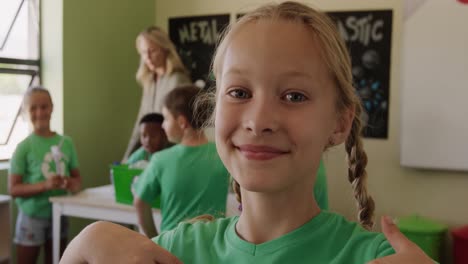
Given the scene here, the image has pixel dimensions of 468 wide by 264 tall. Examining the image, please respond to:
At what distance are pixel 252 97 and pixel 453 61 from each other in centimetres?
282

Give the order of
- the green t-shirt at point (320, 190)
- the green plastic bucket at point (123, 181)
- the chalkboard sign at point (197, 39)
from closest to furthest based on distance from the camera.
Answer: the green t-shirt at point (320, 190)
the green plastic bucket at point (123, 181)
the chalkboard sign at point (197, 39)

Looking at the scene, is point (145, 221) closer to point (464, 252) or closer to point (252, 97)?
point (252, 97)

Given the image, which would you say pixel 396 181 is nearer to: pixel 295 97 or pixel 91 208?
pixel 91 208

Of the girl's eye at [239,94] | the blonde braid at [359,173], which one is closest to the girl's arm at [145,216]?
the blonde braid at [359,173]

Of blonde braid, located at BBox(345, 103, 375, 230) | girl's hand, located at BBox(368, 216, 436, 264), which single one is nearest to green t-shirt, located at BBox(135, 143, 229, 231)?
blonde braid, located at BBox(345, 103, 375, 230)

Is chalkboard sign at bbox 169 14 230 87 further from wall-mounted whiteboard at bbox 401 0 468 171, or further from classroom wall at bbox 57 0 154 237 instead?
wall-mounted whiteboard at bbox 401 0 468 171

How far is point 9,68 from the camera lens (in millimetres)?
3420

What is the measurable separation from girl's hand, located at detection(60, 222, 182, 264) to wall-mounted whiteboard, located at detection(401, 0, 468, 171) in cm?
286

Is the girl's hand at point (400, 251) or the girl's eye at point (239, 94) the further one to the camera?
the girl's eye at point (239, 94)

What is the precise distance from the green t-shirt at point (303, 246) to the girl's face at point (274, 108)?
75 mm

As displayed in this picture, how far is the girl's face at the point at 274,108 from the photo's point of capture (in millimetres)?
702

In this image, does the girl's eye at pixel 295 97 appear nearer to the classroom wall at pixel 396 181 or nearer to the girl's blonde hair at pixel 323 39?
the girl's blonde hair at pixel 323 39

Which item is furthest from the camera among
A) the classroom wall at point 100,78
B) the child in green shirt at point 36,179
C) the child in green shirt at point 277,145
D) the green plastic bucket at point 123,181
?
the classroom wall at point 100,78

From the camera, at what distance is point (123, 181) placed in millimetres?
2611
